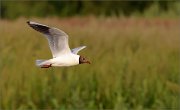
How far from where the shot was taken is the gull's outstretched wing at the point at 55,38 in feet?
2.39

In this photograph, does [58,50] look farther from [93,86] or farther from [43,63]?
[93,86]

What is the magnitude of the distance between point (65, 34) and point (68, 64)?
0.06m

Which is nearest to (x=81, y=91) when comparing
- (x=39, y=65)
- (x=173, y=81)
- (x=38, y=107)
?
(x=38, y=107)

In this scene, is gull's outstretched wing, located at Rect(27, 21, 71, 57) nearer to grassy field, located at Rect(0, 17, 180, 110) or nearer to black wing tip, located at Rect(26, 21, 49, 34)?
black wing tip, located at Rect(26, 21, 49, 34)

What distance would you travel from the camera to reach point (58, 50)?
29.9 inches

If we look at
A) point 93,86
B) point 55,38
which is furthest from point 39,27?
point 93,86

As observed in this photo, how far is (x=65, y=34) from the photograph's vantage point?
0.74m

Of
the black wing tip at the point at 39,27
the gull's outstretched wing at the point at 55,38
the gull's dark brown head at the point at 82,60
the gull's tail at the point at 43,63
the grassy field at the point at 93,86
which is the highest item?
the black wing tip at the point at 39,27

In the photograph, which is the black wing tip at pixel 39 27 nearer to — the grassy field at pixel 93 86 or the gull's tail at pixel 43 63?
the gull's tail at pixel 43 63

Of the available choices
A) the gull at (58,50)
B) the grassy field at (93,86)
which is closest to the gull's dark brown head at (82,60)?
the gull at (58,50)

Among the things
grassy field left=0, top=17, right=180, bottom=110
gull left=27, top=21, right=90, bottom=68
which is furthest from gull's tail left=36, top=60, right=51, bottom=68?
grassy field left=0, top=17, right=180, bottom=110

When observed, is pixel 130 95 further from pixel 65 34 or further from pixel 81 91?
pixel 65 34

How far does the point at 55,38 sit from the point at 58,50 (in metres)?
0.02

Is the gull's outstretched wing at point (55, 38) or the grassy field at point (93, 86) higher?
the gull's outstretched wing at point (55, 38)
